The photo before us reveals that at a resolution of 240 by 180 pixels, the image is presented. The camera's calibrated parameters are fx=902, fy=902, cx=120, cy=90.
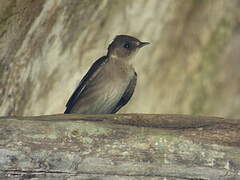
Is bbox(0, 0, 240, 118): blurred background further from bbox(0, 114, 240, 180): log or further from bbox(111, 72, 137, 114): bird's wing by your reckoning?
bbox(0, 114, 240, 180): log

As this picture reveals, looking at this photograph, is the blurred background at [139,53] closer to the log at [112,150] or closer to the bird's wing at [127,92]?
the bird's wing at [127,92]

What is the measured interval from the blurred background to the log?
4.75ft

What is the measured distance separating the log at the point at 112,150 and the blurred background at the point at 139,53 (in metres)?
1.45

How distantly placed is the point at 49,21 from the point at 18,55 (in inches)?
17.7

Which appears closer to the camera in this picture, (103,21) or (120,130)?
(120,130)

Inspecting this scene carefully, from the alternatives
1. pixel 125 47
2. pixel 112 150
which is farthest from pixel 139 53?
pixel 112 150

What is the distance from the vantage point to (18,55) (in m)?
7.53

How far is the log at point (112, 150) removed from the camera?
5.75m

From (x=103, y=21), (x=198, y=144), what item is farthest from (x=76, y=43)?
(x=198, y=144)

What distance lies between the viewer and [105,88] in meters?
8.03

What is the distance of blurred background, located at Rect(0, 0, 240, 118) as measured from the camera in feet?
24.9

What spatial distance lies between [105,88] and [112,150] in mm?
2116

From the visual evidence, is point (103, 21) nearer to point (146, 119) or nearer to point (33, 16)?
point (33, 16)

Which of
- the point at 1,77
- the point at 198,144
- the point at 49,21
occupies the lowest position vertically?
the point at 198,144
